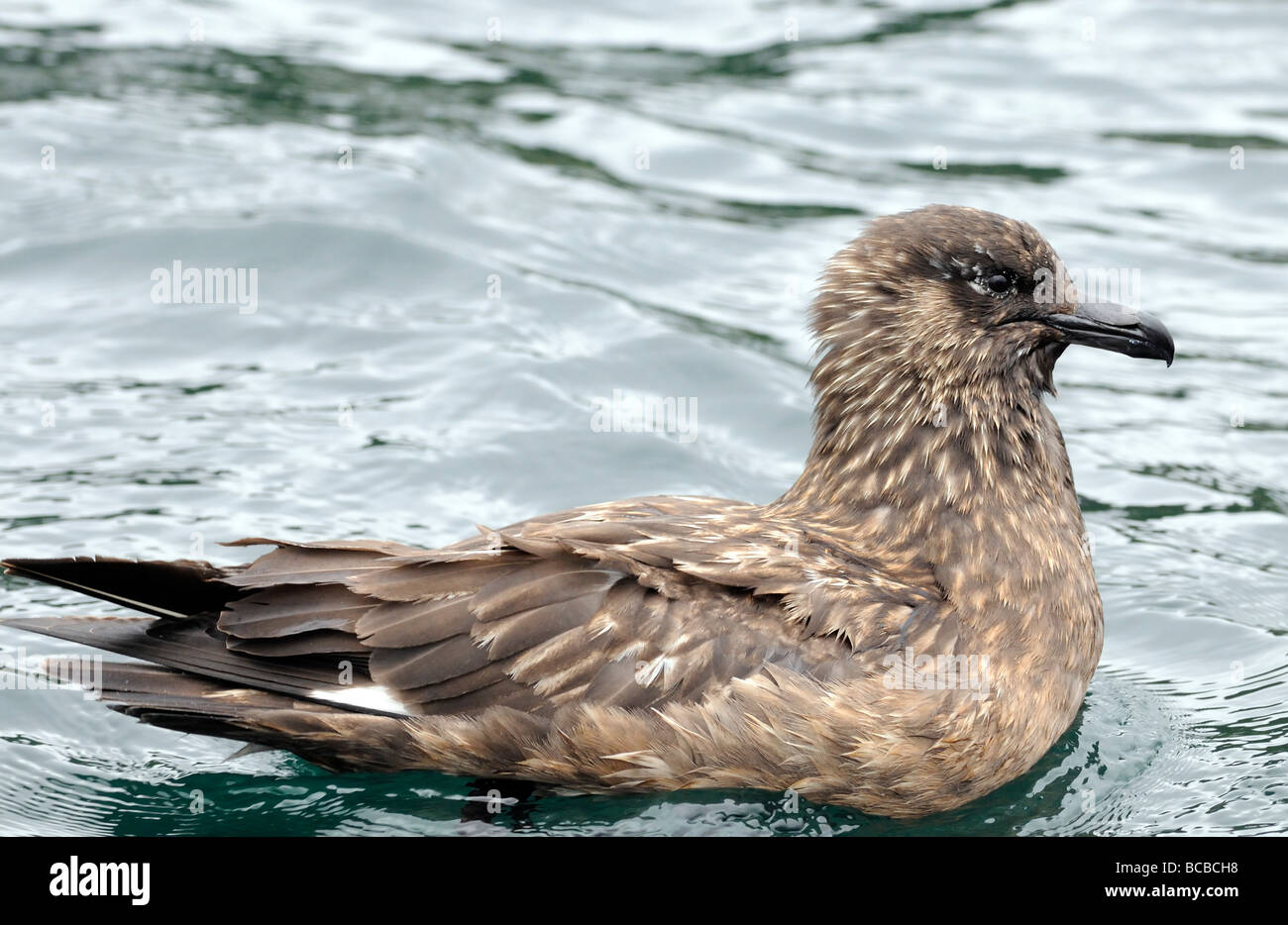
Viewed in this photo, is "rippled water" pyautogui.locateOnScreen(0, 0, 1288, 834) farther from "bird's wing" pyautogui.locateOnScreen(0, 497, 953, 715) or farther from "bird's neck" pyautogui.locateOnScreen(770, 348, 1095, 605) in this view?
"bird's neck" pyautogui.locateOnScreen(770, 348, 1095, 605)

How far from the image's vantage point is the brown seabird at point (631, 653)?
17.8ft

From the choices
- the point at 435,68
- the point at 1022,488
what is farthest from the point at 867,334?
the point at 435,68

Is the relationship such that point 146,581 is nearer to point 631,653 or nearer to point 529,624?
point 529,624

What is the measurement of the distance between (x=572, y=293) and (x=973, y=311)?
4.33 meters

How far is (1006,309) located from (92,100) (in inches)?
314

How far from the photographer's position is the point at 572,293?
32.6 feet

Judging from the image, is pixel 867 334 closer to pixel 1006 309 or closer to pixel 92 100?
pixel 1006 309

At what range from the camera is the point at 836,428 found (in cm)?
615

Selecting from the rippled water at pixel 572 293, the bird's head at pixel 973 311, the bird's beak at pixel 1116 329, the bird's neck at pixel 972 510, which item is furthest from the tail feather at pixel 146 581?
the bird's beak at pixel 1116 329

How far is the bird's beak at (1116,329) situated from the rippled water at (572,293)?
1.53 metres

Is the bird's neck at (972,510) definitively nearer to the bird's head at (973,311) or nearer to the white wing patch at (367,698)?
the bird's head at (973,311)

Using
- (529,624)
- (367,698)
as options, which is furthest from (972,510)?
(367,698)

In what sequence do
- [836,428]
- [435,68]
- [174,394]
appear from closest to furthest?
[836,428] < [174,394] < [435,68]

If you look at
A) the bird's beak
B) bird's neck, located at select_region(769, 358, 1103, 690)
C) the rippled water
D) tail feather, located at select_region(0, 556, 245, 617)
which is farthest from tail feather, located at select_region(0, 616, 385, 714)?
the bird's beak
